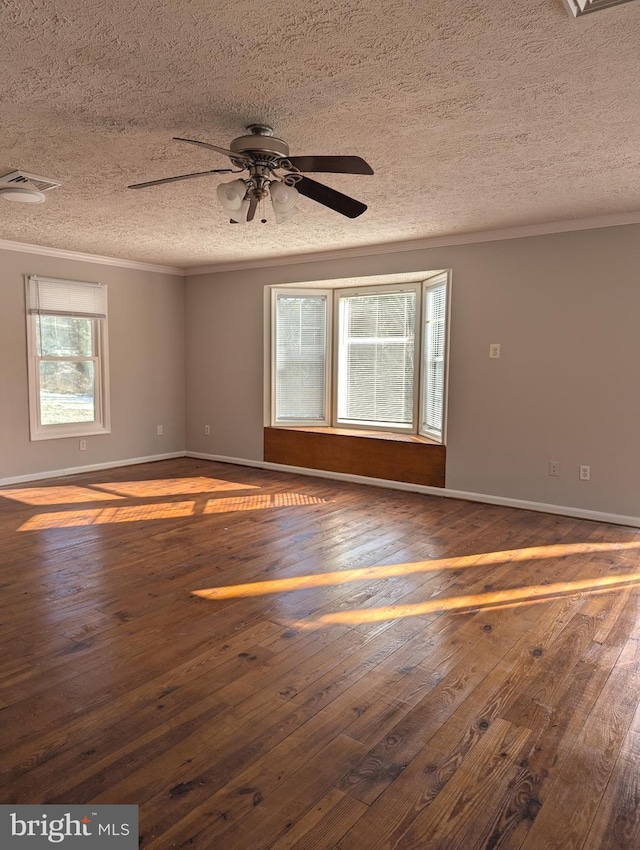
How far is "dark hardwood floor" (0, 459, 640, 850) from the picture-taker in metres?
1.60

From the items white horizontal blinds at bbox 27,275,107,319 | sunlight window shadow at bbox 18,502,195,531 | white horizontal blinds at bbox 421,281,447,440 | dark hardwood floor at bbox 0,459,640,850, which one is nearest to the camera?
dark hardwood floor at bbox 0,459,640,850

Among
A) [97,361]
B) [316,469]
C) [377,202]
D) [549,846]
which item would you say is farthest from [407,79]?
[97,361]

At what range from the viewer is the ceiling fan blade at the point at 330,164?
2.40 meters

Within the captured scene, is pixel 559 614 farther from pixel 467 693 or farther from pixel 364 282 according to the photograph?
pixel 364 282

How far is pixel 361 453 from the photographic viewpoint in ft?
19.5

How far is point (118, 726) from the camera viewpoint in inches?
76.7

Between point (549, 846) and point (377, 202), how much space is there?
3.72 metres

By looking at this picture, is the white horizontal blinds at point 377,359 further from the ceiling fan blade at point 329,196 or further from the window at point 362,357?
the ceiling fan blade at point 329,196

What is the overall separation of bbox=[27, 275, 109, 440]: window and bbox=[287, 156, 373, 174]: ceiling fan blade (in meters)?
4.35

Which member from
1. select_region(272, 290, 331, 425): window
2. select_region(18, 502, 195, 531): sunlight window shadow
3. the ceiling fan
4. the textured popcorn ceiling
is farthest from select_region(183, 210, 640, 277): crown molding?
select_region(18, 502, 195, 531): sunlight window shadow

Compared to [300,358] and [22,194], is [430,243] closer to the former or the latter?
[300,358]

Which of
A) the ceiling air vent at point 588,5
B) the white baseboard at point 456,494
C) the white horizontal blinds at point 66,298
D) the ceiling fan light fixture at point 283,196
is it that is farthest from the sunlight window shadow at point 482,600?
the white horizontal blinds at point 66,298

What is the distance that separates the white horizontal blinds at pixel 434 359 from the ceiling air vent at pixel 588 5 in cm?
352

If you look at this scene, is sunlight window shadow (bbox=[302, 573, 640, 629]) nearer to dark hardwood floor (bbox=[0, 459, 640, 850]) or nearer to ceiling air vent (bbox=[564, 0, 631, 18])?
dark hardwood floor (bbox=[0, 459, 640, 850])
